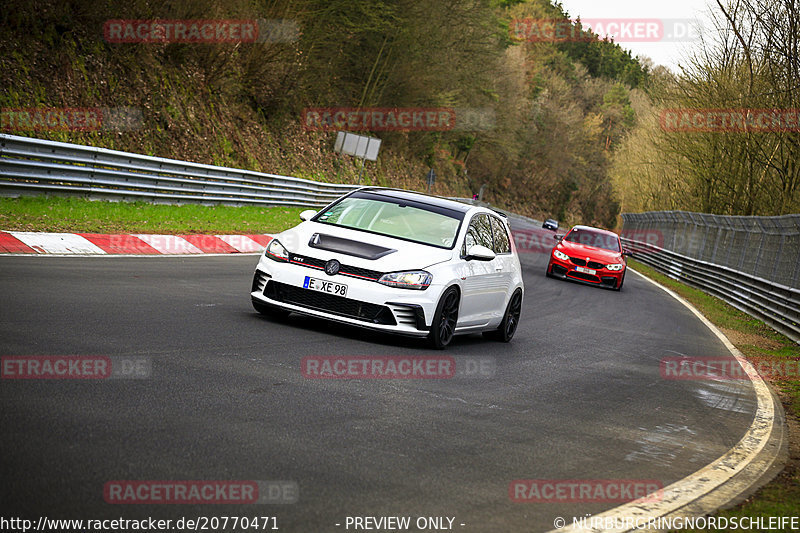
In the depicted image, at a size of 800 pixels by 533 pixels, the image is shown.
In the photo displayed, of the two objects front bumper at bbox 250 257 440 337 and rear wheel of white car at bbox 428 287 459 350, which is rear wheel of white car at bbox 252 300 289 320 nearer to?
front bumper at bbox 250 257 440 337

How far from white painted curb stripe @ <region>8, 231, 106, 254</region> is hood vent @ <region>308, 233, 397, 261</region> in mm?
5291

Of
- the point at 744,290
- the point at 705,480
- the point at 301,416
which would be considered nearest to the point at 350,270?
the point at 301,416

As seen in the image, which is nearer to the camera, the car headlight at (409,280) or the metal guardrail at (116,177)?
the car headlight at (409,280)

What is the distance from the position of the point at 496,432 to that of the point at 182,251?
34.7 ft

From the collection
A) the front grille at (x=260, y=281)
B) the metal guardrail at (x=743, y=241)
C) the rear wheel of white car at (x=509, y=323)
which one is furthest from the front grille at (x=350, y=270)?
the metal guardrail at (x=743, y=241)

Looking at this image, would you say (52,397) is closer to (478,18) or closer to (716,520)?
(716,520)

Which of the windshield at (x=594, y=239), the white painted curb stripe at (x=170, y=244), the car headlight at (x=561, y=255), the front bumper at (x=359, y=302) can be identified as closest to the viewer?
the front bumper at (x=359, y=302)

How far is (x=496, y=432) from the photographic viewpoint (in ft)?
21.2

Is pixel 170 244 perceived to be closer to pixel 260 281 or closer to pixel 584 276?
pixel 260 281

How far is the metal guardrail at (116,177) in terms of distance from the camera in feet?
53.9

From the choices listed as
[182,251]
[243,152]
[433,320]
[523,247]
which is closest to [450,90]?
[523,247]

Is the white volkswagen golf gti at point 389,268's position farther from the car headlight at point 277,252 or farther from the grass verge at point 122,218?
the grass verge at point 122,218

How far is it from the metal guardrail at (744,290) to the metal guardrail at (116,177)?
11.6 metres

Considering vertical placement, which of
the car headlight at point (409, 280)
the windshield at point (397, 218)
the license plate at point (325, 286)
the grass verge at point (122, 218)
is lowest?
the grass verge at point (122, 218)
